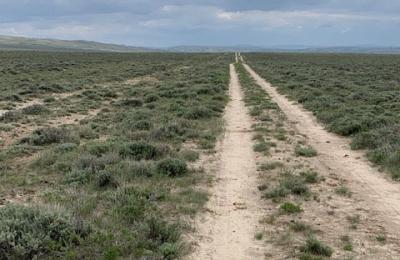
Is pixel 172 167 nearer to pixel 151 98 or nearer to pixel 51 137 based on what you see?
pixel 51 137

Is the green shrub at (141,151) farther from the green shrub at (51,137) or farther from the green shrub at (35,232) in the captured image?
the green shrub at (35,232)

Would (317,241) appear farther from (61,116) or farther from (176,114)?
(61,116)

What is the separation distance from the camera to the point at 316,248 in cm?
691

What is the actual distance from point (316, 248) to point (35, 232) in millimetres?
4077

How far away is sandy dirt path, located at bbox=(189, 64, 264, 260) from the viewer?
22.7 feet

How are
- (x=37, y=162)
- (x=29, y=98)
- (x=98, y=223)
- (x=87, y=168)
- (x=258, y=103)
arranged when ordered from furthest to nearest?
(x=29, y=98) < (x=258, y=103) < (x=37, y=162) < (x=87, y=168) < (x=98, y=223)

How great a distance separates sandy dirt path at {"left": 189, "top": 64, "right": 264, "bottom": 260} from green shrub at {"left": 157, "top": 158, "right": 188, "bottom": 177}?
89 cm

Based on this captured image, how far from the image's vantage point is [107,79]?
42781mm

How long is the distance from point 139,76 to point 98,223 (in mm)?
42440

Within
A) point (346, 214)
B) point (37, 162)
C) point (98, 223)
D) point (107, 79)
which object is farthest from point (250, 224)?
point (107, 79)

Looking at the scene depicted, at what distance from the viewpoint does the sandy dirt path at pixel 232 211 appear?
6918mm

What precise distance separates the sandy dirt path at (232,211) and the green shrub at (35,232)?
5.88 ft

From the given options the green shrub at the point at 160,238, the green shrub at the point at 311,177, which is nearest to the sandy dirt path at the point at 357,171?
the green shrub at the point at 311,177

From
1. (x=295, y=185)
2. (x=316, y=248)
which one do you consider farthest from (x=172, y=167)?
(x=316, y=248)
